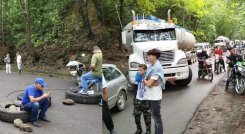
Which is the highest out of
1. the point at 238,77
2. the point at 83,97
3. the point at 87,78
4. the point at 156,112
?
the point at 87,78

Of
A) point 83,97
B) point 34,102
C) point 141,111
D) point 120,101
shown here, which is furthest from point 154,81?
point 34,102

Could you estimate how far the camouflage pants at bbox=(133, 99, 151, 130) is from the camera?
2475 mm

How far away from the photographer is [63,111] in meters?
2.49

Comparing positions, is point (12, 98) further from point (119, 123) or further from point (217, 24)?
point (217, 24)

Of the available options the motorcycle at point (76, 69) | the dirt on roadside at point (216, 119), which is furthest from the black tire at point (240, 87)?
the motorcycle at point (76, 69)

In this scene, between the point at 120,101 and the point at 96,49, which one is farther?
the point at 120,101

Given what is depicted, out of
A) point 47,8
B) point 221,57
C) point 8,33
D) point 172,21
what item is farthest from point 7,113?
point 221,57

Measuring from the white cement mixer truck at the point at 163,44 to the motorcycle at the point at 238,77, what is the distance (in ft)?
16.1

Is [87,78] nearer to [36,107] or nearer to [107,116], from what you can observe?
[107,116]

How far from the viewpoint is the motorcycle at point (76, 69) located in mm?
1908

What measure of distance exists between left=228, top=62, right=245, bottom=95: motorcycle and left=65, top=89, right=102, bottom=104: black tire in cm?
650

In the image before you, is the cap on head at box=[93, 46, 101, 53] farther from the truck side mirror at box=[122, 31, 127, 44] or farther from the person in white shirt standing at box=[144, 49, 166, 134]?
the person in white shirt standing at box=[144, 49, 166, 134]

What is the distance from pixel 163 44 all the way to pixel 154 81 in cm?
→ 91

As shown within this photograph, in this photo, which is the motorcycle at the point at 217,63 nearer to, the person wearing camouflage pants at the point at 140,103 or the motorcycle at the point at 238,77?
the motorcycle at the point at 238,77
